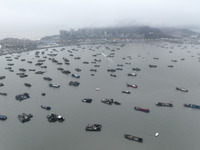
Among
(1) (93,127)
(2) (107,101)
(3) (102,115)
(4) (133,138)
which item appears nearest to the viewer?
(4) (133,138)

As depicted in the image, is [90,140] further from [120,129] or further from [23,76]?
[23,76]

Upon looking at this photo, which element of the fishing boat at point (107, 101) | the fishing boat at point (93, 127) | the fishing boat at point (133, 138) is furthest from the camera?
the fishing boat at point (107, 101)

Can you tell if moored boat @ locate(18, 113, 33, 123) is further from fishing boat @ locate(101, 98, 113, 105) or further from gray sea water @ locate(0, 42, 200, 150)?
fishing boat @ locate(101, 98, 113, 105)

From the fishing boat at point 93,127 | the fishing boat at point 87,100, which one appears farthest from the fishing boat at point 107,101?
the fishing boat at point 93,127

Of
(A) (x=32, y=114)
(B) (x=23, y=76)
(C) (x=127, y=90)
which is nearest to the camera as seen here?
(A) (x=32, y=114)

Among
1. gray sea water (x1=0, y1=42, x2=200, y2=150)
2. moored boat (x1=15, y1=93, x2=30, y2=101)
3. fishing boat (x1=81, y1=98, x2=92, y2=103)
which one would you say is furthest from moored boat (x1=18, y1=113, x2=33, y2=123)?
fishing boat (x1=81, y1=98, x2=92, y2=103)

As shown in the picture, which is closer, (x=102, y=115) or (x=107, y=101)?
(x=102, y=115)

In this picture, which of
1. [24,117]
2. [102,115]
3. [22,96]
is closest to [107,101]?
[102,115]

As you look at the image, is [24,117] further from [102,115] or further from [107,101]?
[107,101]

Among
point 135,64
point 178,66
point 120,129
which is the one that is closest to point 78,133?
point 120,129

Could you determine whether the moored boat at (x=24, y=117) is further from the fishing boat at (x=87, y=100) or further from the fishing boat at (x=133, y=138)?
the fishing boat at (x=133, y=138)

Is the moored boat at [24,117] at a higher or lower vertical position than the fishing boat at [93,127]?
higher
